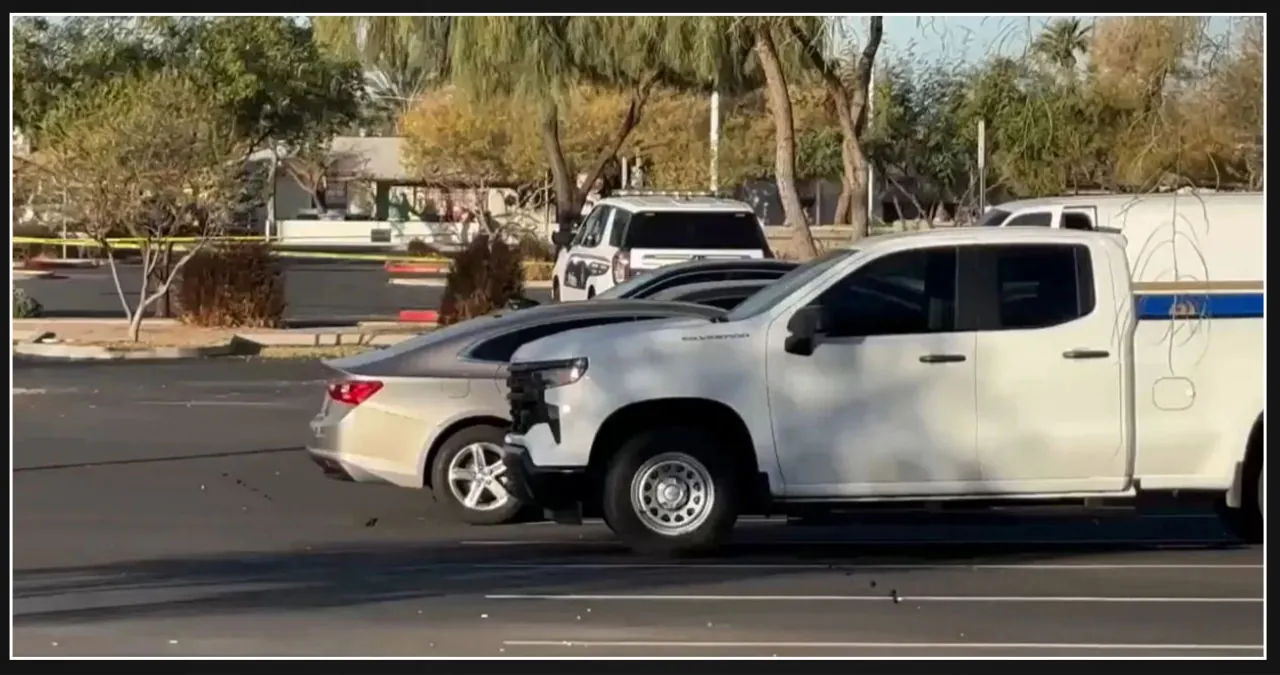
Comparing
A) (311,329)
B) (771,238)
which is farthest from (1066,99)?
(771,238)

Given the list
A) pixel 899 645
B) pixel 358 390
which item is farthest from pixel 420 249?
pixel 899 645

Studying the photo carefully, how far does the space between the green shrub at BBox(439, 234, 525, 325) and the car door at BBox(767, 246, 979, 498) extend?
1698 centimetres

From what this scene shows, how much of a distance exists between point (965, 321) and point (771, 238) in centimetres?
2924

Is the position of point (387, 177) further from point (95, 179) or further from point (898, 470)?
point (898, 470)

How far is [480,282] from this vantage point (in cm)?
2841

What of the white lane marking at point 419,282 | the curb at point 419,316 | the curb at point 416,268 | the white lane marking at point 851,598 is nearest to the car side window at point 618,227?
the curb at point 419,316

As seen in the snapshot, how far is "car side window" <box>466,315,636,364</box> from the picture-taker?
12.9m

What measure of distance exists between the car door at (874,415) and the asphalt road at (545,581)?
0.52m

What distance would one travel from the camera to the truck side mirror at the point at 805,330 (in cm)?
1128

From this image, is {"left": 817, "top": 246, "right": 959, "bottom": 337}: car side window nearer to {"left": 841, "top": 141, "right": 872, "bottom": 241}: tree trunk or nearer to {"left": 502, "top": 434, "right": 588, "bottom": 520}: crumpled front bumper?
{"left": 502, "top": 434, "right": 588, "bottom": 520}: crumpled front bumper

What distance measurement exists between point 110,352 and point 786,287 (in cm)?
1542

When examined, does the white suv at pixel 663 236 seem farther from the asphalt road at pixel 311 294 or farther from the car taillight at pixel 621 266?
the asphalt road at pixel 311 294

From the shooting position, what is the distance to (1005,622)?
9.76 meters

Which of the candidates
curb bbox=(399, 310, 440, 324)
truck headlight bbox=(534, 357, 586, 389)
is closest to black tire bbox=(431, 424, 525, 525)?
truck headlight bbox=(534, 357, 586, 389)
